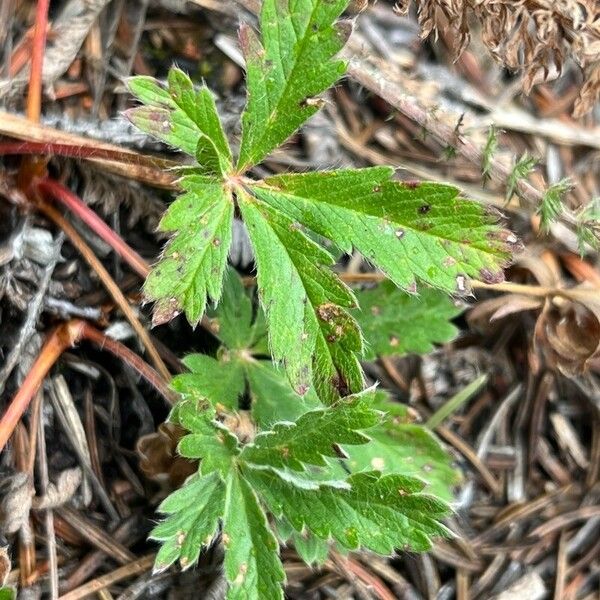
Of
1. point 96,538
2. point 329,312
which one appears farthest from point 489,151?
point 96,538

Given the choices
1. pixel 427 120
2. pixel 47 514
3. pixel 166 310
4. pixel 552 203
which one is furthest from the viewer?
pixel 427 120

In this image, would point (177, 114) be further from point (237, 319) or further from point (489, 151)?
point (489, 151)

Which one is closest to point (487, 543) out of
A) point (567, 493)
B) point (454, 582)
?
point (454, 582)

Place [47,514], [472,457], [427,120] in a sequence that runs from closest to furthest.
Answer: [47,514], [427,120], [472,457]

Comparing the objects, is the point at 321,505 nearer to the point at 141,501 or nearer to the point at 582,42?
the point at 141,501

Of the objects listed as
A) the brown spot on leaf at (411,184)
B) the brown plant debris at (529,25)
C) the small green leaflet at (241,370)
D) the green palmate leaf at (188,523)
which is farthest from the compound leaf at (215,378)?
the brown plant debris at (529,25)

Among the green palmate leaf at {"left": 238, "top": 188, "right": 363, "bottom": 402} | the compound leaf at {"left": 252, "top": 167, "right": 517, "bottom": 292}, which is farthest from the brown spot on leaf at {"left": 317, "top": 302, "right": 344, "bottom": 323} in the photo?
the compound leaf at {"left": 252, "top": 167, "right": 517, "bottom": 292}

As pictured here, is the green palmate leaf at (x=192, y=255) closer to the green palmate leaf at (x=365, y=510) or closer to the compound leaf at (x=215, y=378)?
the compound leaf at (x=215, y=378)
